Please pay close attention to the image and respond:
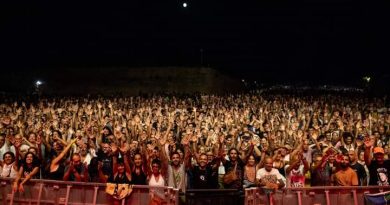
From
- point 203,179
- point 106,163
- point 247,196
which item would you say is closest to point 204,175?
point 203,179

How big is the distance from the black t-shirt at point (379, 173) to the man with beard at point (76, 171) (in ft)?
14.9

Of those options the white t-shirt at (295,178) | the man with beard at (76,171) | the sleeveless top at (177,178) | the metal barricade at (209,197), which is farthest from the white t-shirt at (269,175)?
the man with beard at (76,171)

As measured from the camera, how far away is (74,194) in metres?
6.12

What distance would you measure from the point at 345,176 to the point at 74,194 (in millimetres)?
4113

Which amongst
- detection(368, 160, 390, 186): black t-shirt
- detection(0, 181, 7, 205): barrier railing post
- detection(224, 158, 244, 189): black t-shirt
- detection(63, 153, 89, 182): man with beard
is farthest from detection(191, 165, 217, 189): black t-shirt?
detection(0, 181, 7, 205): barrier railing post

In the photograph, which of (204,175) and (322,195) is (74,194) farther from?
(322,195)

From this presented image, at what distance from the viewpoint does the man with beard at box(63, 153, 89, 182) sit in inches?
264

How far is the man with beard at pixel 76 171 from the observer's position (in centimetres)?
669

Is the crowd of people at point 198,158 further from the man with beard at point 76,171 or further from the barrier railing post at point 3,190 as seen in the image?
the barrier railing post at point 3,190

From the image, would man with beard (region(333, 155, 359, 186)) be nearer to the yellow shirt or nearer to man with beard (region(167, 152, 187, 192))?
the yellow shirt

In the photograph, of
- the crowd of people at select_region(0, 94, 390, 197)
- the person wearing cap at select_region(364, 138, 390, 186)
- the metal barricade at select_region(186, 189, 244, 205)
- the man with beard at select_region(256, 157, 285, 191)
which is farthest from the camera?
the crowd of people at select_region(0, 94, 390, 197)

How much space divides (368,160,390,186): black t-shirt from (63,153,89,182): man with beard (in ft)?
14.9

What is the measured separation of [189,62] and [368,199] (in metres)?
26.0

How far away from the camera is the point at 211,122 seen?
12.4 meters
